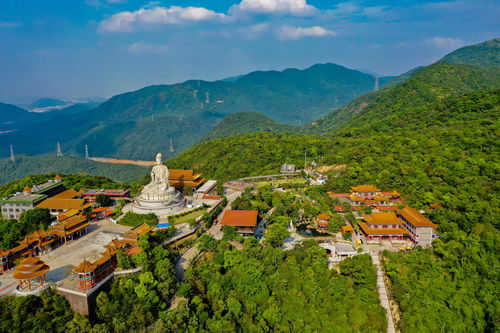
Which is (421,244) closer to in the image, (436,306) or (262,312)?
(436,306)

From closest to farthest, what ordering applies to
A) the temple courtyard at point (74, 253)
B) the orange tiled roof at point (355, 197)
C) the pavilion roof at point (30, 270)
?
the pavilion roof at point (30, 270)
the temple courtyard at point (74, 253)
the orange tiled roof at point (355, 197)

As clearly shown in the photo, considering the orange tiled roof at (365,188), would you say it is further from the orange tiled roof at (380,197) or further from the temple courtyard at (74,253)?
the temple courtyard at (74,253)

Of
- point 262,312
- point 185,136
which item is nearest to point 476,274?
point 262,312

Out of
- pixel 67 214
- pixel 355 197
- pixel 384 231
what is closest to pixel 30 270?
pixel 67 214

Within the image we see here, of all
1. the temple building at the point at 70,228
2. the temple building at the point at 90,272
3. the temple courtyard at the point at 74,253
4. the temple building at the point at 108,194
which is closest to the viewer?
the temple building at the point at 90,272

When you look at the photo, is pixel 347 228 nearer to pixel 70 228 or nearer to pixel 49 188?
pixel 70 228

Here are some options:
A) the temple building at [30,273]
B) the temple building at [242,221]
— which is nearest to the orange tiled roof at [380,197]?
the temple building at [242,221]
